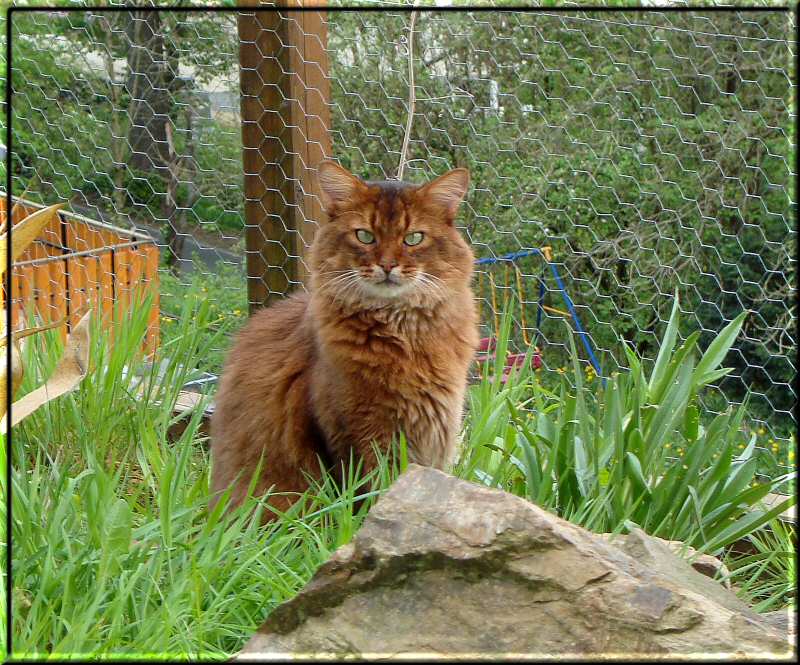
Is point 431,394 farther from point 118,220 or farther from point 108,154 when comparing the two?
point 108,154

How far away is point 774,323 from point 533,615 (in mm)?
3349

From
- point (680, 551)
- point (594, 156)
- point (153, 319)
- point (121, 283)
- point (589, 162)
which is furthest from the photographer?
point (589, 162)

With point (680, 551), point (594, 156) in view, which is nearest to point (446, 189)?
point (680, 551)

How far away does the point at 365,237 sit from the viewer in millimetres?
2223

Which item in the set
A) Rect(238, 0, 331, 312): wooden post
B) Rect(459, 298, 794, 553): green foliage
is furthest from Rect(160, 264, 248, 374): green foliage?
Rect(459, 298, 794, 553): green foliage

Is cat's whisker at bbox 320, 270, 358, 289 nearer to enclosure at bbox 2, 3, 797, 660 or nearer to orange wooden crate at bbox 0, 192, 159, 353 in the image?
orange wooden crate at bbox 0, 192, 159, 353

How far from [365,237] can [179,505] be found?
78 centimetres

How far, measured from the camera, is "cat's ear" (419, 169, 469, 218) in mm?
2219

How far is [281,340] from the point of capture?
239cm

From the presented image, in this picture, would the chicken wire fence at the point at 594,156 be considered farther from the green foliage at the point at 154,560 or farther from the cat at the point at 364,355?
the green foliage at the point at 154,560

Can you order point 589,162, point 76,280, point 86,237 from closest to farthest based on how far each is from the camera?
point 589,162, point 76,280, point 86,237

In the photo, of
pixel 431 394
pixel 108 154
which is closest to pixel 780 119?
pixel 431 394

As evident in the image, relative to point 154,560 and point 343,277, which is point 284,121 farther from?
point 154,560

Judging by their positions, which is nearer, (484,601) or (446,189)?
(484,601)
